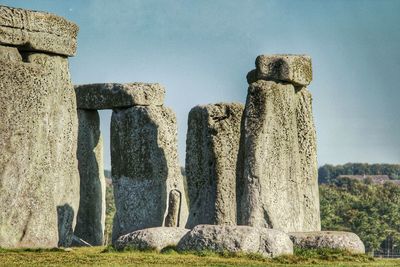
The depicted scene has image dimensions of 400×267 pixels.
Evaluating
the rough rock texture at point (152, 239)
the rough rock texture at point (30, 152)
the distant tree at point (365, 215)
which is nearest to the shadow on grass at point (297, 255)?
the rough rock texture at point (152, 239)

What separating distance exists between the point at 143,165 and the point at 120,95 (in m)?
2.14

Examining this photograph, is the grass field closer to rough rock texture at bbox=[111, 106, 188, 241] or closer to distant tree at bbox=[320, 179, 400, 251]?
rough rock texture at bbox=[111, 106, 188, 241]

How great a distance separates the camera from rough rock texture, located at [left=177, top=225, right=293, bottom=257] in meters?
21.5

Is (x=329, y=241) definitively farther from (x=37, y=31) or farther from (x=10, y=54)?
(x=10, y=54)

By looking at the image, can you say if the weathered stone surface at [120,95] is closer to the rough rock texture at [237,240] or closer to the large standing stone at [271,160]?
the large standing stone at [271,160]

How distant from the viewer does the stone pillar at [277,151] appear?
84.2ft

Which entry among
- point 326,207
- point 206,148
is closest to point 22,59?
point 206,148

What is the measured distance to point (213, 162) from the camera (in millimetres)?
31047

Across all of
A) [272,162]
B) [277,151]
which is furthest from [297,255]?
[277,151]

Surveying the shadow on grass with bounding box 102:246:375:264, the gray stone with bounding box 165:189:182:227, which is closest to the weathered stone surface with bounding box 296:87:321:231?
the gray stone with bounding box 165:189:182:227

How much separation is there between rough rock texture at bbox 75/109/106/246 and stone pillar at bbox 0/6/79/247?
331 inches

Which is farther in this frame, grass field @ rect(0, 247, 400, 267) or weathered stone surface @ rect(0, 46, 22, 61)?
weathered stone surface @ rect(0, 46, 22, 61)

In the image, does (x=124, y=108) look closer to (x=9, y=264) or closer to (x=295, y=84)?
(x=295, y=84)

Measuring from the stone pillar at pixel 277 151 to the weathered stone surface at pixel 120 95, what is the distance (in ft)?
19.0
